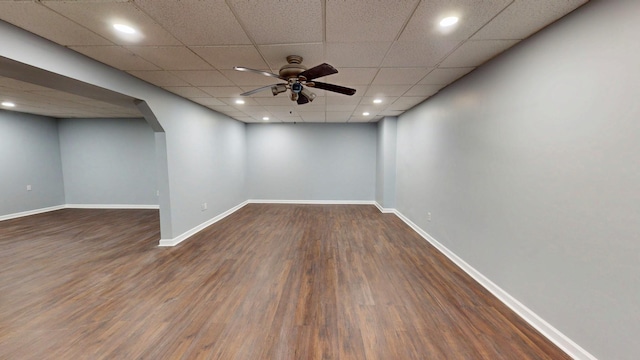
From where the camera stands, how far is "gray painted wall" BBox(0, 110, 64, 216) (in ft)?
16.6

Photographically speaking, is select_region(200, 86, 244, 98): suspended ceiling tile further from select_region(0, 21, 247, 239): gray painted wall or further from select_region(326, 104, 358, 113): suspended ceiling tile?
select_region(326, 104, 358, 113): suspended ceiling tile

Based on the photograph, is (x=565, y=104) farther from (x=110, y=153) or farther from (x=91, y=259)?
(x=110, y=153)

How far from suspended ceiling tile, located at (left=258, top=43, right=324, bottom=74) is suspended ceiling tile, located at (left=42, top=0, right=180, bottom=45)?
0.82 meters

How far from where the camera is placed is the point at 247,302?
2.24m

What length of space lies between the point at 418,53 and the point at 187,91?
334cm

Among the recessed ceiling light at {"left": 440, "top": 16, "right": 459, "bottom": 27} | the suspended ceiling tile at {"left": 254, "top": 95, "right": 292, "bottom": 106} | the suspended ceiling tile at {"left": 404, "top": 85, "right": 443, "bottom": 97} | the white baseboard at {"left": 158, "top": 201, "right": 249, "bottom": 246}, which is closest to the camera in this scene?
the recessed ceiling light at {"left": 440, "top": 16, "right": 459, "bottom": 27}

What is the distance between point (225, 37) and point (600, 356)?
361 cm

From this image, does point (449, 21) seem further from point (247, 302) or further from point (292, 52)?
point (247, 302)

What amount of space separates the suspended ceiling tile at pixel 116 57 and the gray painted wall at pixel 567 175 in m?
3.79

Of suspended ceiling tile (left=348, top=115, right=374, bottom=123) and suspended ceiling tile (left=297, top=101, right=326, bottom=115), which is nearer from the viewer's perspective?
suspended ceiling tile (left=297, top=101, right=326, bottom=115)

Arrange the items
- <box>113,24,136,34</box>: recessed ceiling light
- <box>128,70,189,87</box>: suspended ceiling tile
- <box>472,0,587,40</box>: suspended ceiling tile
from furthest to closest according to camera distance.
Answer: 1. <box>128,70,189,87</box>: suspended ceiling tile
2. <box>113,24,136,34</box>: recessed ceiling light
3. <box>472,0,587,40</box>: suspended ceiling tile

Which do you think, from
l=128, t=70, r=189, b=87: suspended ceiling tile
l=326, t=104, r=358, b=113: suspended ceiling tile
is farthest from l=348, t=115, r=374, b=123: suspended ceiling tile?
l=128, t=70, r=189, b=87: suspended ceiling tile

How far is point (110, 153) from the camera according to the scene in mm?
6133

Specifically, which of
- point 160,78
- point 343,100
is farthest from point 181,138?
point 343,100
